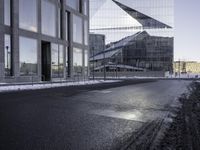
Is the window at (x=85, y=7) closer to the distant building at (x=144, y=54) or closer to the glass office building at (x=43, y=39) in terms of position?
the glass office building at (x=43, y=39)

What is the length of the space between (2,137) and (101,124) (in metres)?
2.84

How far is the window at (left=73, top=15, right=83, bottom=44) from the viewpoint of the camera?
48.3 meters

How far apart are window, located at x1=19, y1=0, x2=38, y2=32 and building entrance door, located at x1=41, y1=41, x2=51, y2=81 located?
434 cm

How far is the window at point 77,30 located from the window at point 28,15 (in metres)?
12.0

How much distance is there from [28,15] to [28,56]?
4.86 m

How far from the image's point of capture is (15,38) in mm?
32500

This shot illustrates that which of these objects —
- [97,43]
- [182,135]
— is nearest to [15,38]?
[182,135]

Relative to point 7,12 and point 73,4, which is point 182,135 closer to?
point 7,12

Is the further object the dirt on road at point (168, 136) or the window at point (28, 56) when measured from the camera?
the window at point (28, 56)

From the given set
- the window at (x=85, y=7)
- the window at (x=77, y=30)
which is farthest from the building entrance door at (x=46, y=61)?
the window at (x=85, y=7)

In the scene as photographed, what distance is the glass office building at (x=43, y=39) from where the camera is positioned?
32.0 m

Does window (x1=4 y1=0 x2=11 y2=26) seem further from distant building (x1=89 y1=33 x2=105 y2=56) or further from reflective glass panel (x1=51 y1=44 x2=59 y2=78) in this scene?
distant building (x1=89 y1=33 x2=105 y2=56)

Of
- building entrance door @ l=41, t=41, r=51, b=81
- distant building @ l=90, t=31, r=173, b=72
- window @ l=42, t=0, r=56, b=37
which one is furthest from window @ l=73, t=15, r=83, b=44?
distant building @ l=90, t=31, r=173, b=72

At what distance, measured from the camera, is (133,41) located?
313 feet
